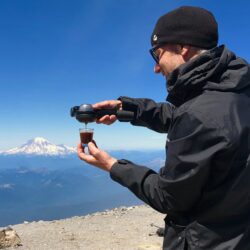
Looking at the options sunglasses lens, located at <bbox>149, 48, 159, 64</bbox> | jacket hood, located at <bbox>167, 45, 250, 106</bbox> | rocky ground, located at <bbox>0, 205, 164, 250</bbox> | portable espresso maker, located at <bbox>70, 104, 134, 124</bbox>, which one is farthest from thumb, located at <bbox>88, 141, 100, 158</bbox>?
rocky ground, located at <bbox>0, 205, 164, 250</bbox>

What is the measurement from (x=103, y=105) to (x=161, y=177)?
205 centimetres

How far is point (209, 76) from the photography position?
9.80 ft

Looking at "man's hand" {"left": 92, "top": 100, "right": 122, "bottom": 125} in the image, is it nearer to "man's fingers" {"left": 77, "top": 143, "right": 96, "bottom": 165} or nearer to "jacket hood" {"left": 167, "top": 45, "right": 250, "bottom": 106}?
"man's fingers" {"left": 77, "top": 143, "right": 96, "bottom": 165}

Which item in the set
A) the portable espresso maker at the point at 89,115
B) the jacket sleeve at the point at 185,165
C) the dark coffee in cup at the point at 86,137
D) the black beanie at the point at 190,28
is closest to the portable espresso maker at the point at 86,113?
the portable espresso maker at the point at 89,115

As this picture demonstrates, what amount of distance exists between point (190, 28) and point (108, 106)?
1.90m

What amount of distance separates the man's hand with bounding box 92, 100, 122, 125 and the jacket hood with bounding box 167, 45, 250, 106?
148 centimetres

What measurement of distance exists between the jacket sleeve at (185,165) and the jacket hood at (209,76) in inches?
9.7

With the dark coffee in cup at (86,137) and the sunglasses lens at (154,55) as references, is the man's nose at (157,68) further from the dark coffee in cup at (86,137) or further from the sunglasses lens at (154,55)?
the dark coffee in cup at (86,137)

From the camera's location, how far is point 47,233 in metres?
12.9

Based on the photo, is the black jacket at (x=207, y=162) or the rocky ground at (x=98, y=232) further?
the rocky ground at (x=98, y=232)

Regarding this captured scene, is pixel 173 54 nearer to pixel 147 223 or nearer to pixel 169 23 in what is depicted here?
pixel 169 23

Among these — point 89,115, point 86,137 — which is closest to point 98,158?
point 86,137

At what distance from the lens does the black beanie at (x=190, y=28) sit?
3.25m

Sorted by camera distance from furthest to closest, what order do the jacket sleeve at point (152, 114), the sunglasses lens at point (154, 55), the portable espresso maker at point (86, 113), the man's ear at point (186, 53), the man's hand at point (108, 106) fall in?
the jacket sleeve at point (152, 114), the man's hand at point (108, 106), the portable espresso maker at point (86, 113), the sunglasses lens at point (154, 55), the man's ear at point (186, 53)
